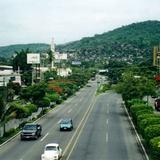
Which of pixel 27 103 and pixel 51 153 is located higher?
pixel 51 153

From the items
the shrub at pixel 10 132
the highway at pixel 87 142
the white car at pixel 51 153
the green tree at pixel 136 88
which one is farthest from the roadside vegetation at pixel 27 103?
the green tree at pixel 136 88

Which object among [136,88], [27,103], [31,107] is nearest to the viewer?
[31,107]

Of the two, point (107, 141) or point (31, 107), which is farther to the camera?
point (31, 107)

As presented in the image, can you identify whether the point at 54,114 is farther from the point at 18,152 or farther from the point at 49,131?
the point at 18,152

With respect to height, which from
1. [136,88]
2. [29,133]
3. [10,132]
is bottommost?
[10,132]

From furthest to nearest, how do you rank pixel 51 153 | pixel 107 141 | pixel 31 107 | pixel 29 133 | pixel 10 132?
pixel 31 107
pixel 10 132
pixel 29 133
pixel 107 141
pixel 51 153

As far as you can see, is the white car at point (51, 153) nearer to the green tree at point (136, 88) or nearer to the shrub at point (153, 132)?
the shrub at point (153, 132)

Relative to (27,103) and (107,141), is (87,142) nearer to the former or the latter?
(107,141)

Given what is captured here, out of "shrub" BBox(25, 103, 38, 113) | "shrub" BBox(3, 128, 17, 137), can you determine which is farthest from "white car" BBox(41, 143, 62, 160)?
"shrub" BBox(25, 103, 38, 113)

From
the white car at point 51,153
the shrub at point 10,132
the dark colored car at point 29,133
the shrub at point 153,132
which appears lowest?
the shrub at point 10,132

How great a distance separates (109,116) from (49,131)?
21842 mm

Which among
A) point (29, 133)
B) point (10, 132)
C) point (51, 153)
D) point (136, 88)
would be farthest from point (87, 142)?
point (136, 88)

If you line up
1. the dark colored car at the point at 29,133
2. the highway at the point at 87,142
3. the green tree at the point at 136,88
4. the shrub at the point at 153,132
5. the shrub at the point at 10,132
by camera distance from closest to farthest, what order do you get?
the shrub at the point at 153,132
the highway at the point at 87,142
the dark colored car at the point at 29,133
the shrub at the point at 10,132
the green tree at the point at 136,88

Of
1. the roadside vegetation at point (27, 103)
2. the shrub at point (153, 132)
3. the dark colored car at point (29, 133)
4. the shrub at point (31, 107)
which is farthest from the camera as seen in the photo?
the shrub at point (31, 107)
